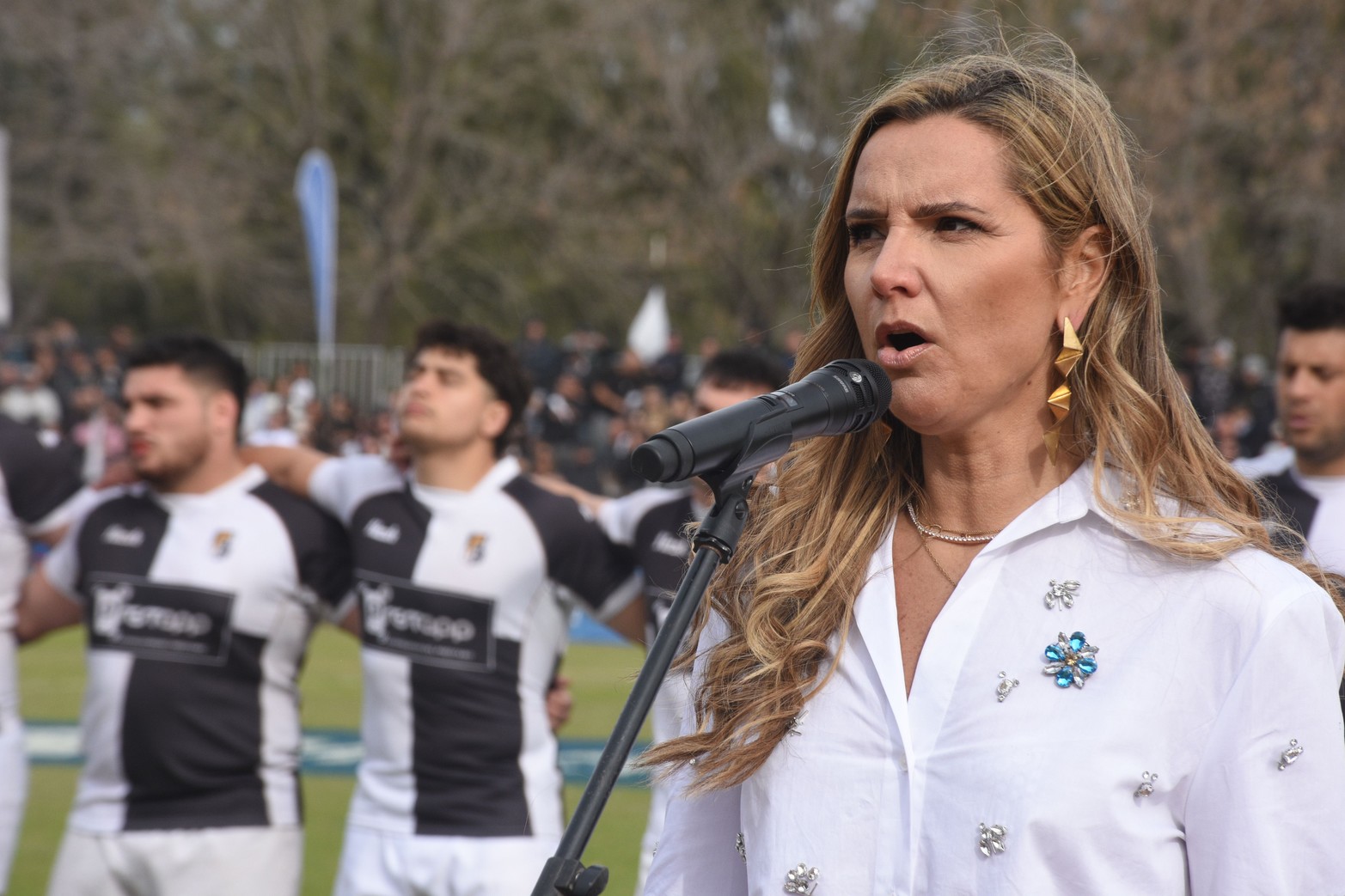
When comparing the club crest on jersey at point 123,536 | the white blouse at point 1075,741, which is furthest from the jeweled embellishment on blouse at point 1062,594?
the club crest on jersey at point 123,536

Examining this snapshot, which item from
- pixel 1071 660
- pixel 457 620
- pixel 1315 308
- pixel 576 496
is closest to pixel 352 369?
pixel 576 496

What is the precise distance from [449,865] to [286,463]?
5.52ft

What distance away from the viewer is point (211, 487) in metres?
5.66

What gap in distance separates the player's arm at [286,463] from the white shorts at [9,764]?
3.50ft

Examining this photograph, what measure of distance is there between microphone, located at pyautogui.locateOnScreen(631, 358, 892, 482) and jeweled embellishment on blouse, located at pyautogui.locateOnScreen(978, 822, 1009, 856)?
0.52 m

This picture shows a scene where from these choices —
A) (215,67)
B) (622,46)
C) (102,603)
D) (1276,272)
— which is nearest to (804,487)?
(102,603)

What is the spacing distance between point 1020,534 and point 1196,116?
2144 cm

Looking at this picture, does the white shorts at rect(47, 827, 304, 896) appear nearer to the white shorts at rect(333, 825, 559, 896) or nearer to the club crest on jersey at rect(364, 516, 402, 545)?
the white shorts at rect(333, 825, 559, 896)

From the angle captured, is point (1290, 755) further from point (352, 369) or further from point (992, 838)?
point (352, 369)

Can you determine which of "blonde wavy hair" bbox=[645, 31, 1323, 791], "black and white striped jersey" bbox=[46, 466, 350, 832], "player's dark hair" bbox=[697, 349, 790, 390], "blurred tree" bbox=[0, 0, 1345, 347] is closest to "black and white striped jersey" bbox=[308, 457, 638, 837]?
"black and white striped jersey" bbox=[46, 466, 350, 832]

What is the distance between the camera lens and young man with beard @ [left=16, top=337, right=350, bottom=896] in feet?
16.7

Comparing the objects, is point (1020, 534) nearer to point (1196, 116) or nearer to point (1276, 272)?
point (1196, 116)

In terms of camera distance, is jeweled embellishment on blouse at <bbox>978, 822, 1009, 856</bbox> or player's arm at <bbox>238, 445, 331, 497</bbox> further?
player's arm at <bbox>238, 445, 331, 497</bbox>

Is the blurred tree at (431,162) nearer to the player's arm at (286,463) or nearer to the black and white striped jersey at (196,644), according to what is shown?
the player's arm at (286,463)
